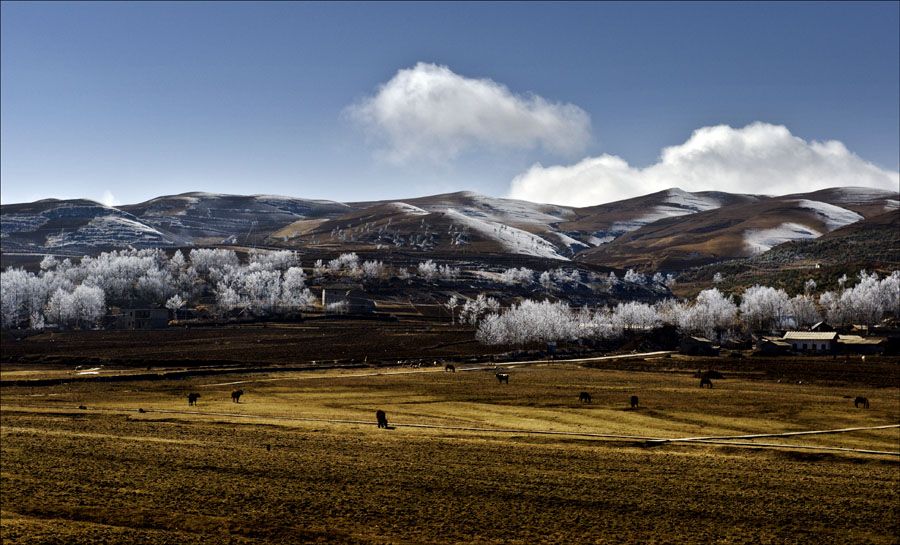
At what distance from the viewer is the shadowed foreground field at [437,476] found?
93.0 feet

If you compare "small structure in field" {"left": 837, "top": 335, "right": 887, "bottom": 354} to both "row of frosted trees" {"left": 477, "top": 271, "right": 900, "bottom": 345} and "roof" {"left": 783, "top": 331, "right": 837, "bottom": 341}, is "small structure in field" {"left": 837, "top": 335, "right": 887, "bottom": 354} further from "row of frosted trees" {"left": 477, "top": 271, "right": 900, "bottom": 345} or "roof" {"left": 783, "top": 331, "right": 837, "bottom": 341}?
"row of frosted trees" {"left": 477, "top": 271, "right": 900, "bottom": 345}

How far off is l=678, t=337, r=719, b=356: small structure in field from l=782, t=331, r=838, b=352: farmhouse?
15.1 meters

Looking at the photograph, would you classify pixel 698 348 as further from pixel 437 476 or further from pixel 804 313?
pixel 437 476

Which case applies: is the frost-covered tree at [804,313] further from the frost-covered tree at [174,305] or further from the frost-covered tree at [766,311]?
the frost-covered tree at [174,305]

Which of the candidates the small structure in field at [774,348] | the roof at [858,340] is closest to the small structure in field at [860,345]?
the roof at [858,340]

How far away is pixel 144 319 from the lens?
562 feet

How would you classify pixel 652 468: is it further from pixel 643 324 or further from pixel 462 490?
pixel 643 324

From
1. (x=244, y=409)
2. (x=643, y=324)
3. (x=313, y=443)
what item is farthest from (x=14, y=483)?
(x=643, y=324)

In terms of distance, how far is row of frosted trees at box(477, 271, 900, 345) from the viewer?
149375 millimetres

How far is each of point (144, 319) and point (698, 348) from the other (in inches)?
5099

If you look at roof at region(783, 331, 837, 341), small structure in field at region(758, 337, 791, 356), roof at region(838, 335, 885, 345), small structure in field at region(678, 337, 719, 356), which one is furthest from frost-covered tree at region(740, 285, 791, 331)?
small structure in field at region(678, 337, 719, 356)

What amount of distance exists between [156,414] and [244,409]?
7.21m

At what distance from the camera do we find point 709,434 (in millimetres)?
48031

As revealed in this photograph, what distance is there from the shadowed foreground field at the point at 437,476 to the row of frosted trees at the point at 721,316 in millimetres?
86330
